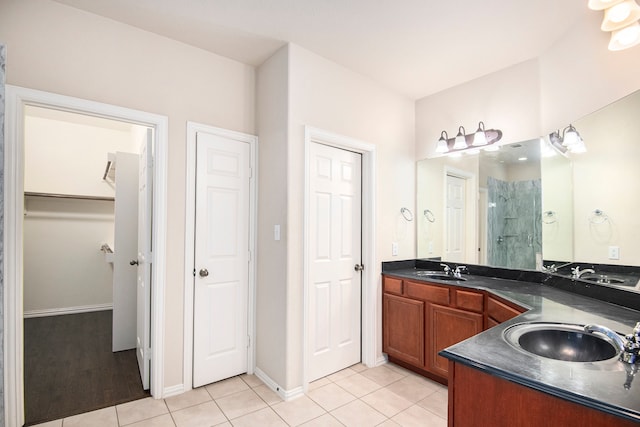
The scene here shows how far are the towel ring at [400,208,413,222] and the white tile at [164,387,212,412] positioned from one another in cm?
236

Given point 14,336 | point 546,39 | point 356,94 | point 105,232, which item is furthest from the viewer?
point 105,232

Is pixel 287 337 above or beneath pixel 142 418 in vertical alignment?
above

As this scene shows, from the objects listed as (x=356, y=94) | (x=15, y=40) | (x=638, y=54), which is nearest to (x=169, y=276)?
(x=15, y=40)

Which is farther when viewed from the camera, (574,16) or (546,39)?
(546,39)

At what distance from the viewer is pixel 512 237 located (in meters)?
2.74

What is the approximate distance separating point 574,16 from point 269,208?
247cm

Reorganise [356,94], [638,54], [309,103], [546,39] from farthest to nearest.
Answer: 1. [356,94]
2. [309,103]
3. [546,39]
4. [638,54]

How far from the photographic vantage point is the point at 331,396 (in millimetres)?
2430

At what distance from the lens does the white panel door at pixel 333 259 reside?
2684 mm

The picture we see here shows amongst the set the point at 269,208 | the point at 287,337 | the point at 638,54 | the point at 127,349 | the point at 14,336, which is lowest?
the point at 127,349

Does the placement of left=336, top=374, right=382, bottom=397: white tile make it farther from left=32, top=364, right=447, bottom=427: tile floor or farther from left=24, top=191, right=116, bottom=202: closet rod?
left=24, top=191, right=116, bottom=202: closet rod

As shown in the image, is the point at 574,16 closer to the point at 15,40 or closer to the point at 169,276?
the point at 169,276

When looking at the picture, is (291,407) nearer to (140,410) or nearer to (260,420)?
(260,420)

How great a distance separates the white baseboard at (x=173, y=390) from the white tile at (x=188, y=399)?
25 millimetres
